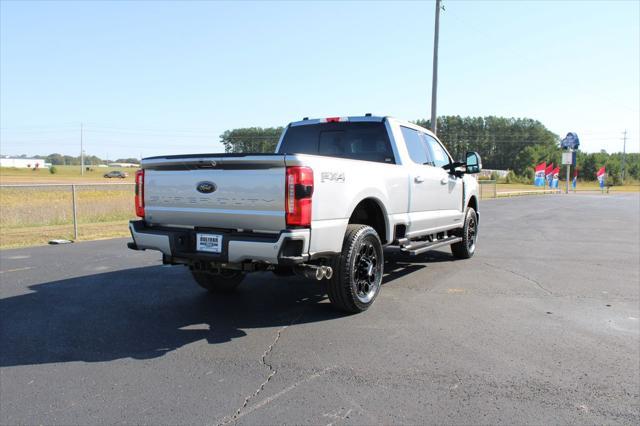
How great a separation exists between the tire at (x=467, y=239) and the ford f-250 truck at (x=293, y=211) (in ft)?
7.07

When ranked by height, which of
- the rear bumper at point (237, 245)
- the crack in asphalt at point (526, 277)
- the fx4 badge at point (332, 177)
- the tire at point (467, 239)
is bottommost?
the crack in asphalt at point (526, 277)

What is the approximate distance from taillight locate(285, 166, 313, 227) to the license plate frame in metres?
0.73

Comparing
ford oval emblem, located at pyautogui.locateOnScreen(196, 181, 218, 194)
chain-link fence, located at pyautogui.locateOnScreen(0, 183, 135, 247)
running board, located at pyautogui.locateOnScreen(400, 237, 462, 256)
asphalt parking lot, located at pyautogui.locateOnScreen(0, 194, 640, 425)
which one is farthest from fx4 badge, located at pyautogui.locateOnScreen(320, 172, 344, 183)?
chain-link fence, located at pyautogui.locateOnScreen(0, 183, 135, 247)

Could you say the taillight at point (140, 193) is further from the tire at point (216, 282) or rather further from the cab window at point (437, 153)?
the cab window at point (437, 153)

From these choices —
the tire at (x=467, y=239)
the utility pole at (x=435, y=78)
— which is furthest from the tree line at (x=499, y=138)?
the tire at (x=467, y=239)

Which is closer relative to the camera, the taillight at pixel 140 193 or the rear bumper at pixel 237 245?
the rear bumper at pixel 237 245

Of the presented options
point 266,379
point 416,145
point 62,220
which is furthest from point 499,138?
point 266,379

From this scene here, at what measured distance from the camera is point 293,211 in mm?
4359

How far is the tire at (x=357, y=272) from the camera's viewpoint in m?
5.00

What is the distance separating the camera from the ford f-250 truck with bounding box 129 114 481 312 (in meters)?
4.41

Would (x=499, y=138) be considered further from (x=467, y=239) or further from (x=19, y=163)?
(x=19, y=163)

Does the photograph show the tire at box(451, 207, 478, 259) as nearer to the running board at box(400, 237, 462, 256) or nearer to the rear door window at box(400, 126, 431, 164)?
the running board at box(400, 237, 462, 256)

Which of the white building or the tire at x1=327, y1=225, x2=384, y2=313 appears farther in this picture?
the white building

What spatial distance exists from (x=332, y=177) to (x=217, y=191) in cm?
109
